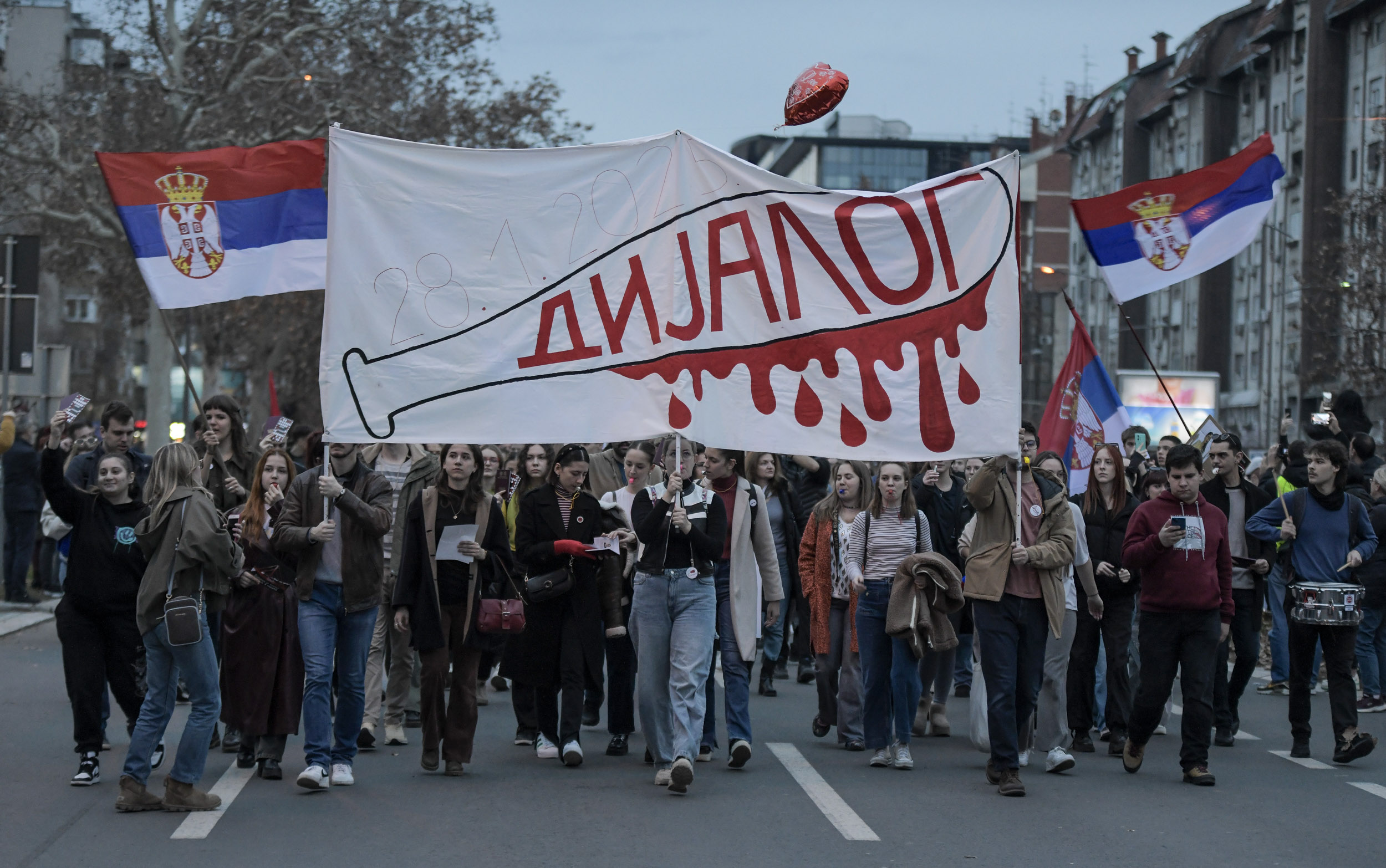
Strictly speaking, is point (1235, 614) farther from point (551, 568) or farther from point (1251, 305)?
point (1251, 305)

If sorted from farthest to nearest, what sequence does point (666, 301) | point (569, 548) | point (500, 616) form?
point (569, 548), point (500, 616), point (666, 301)

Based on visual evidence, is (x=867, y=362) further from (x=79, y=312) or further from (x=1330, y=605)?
(x=79, y=312)

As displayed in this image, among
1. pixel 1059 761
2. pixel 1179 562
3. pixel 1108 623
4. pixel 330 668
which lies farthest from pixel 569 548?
pixel 1108 623

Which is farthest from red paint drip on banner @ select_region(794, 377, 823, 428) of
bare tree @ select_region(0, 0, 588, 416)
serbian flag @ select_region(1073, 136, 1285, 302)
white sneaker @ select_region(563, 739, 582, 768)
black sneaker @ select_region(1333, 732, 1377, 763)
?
bare tree @ select_region(0, 0, 588, 416)

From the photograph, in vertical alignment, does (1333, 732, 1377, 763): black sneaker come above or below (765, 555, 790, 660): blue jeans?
below

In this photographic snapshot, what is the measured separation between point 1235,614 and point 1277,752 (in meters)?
0.93

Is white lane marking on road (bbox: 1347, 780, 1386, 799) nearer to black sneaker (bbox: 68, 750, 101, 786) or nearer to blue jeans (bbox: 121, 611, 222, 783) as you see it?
blue jeans (bbox: 121, 611, 222, 783)

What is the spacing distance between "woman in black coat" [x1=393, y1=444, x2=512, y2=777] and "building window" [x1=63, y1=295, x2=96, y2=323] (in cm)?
8015

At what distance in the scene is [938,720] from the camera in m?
10.9

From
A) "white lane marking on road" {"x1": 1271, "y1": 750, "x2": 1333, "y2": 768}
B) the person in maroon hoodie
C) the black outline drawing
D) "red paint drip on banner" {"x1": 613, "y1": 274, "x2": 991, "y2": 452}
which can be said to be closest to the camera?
the black outline drawing

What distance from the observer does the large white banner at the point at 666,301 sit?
759 centimetres

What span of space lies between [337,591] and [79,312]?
3265 inches

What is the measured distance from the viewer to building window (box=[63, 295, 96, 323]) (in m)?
83.8

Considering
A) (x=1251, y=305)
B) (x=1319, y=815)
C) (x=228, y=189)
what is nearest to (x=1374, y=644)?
(x=1319, y=815)
